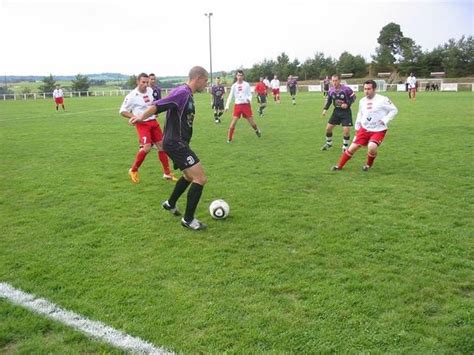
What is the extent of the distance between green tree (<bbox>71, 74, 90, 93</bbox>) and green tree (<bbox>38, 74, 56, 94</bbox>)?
9.14 feet

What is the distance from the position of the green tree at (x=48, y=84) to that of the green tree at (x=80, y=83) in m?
2.79

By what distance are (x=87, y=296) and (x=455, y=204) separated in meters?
5.26

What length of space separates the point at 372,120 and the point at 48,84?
6229 cm

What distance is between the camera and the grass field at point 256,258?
3.36 m

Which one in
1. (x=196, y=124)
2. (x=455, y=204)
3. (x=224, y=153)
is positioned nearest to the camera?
(x=455, y=204)

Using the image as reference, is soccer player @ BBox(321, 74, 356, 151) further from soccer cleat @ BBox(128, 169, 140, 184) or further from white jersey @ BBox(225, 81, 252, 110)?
soccer cleat @ BBox(128, 169, 140, 184)

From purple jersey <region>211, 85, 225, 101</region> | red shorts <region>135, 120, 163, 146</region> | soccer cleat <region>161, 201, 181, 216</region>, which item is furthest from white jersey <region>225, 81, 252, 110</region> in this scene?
soccer cleat <region>161, 201, 181, 216</region>

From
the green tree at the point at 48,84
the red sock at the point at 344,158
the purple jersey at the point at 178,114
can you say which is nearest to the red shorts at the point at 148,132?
the purple jersey at the point at 178,114

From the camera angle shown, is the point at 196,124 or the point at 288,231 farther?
the point at 196,124

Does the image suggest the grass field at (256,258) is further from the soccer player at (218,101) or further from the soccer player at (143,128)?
the soccer player at (218,101)

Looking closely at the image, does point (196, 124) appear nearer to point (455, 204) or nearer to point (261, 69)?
point (455, 204)

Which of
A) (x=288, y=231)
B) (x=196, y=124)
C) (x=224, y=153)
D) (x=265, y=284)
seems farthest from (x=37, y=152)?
(x=265, y=284)

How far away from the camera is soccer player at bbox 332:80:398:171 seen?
28.1ft

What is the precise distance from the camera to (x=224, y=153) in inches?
440
